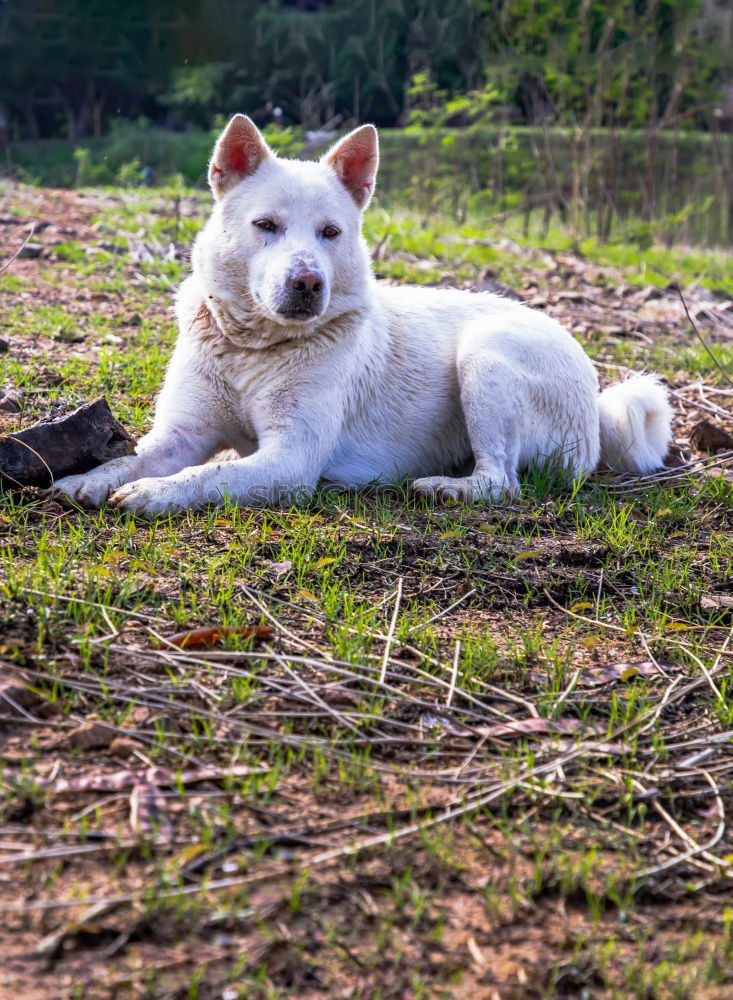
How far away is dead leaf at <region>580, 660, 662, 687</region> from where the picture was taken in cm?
279

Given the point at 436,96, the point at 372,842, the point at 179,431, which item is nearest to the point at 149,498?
the point at 179,431

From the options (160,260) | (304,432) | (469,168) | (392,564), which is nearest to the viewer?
(392,564)

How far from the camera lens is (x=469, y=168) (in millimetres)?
14883

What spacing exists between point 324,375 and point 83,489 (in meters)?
1.14

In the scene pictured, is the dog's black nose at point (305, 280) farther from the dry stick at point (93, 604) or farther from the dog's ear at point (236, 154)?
the dry stick at point (93, 604)

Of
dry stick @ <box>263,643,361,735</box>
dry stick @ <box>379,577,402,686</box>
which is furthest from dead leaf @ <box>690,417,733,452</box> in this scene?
dry stick @ <box>263,643,361,735</box>

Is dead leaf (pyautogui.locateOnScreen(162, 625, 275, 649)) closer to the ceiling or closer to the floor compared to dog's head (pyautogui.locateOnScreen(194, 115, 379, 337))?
closer to the floor

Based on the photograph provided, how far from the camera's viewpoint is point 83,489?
3.62 m

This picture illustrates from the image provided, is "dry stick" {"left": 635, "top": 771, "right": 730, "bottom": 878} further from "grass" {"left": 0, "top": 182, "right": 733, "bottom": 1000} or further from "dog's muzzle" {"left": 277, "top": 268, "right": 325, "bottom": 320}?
"dog's muzzle" {"left": 277, "top": 268, "right": 325, "bottom": 320}

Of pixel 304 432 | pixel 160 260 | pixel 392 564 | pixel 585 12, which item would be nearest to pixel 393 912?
pixel 392 564

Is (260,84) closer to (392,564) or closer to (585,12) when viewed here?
(585,12)

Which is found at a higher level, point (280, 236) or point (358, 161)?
point (358, 161)

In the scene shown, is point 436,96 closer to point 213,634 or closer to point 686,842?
point 213,634

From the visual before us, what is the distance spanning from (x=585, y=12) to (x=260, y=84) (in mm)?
9920
